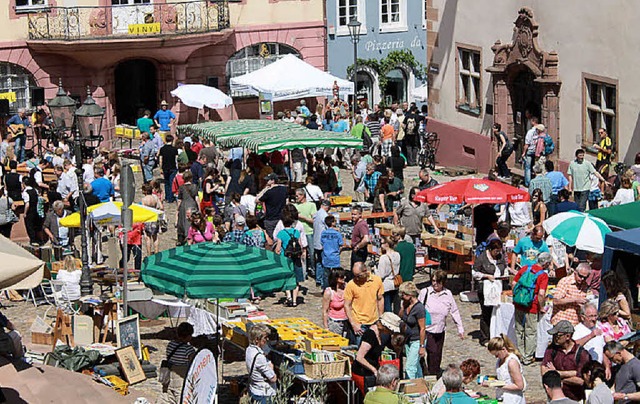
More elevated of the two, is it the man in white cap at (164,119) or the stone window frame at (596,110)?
the stone window frame at (596,110)

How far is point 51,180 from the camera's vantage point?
29.1 m

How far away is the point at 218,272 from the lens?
54.5ft

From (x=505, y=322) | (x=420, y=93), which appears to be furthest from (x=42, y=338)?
(x=420, y=93)

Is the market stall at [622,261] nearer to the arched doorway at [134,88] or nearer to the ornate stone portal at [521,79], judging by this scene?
the ornate stone portal at [521,79]

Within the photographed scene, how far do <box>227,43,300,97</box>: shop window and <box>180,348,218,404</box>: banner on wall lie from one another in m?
29.8

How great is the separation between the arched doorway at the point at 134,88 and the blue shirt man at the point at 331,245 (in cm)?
2191

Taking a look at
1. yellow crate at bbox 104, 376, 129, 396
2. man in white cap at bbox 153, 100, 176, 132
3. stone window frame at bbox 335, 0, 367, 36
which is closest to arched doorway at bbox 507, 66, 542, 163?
man in white cap at bbox 153, 100, 176, 132

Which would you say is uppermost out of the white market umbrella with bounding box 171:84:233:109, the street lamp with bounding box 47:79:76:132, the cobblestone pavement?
the street lamp with bounding box 47:79:76:132

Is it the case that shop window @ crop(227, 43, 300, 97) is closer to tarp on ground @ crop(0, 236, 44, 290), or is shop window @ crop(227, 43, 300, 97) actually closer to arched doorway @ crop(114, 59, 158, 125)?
arched doorway @ crop(114, 59, 158, 125)

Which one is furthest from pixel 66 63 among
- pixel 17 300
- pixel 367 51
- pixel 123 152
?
pixel 17 300

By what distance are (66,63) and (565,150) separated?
1644cm

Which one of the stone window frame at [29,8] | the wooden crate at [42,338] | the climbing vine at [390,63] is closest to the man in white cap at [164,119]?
the stone window frame at [29,8]

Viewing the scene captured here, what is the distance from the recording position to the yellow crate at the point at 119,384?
17.0m

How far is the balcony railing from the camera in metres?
39.9
